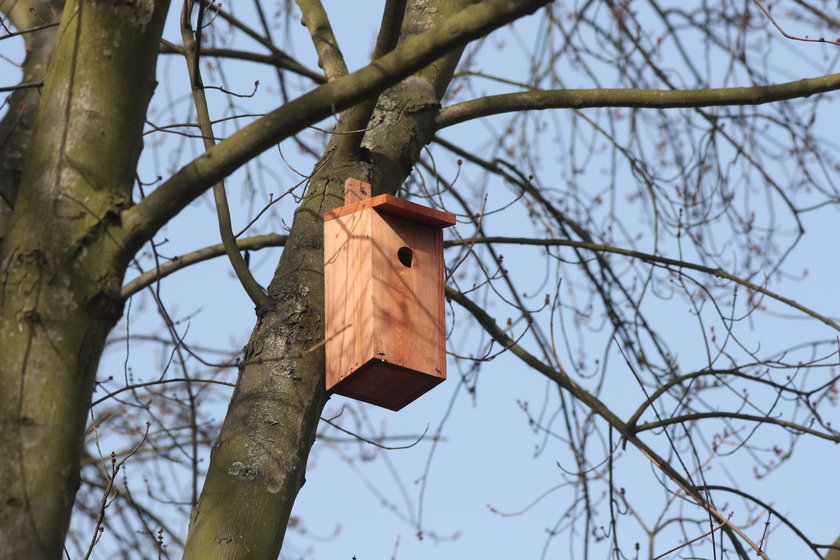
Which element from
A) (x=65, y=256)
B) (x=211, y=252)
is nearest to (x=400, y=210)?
(x=211, y=252)

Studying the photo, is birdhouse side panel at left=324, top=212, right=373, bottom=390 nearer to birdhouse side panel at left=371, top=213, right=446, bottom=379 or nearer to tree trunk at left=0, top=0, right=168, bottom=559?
birdhouse side panel at left=371, top=213, right=446, bottom=379

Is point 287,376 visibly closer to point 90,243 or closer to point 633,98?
point 90,243

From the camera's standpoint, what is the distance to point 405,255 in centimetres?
319

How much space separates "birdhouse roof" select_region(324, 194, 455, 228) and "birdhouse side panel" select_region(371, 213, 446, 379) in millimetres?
22

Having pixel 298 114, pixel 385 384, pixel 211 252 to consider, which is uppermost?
pixel 211 252

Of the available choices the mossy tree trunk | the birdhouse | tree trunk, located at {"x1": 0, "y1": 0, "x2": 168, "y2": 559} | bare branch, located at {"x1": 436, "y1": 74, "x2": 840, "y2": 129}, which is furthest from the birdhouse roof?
tree trunk, located at {"x1": 0, "y1": 0, "x2": 168, "y2": 559}

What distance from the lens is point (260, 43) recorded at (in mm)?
4312

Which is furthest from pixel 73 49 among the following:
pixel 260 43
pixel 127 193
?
pixel 260 43

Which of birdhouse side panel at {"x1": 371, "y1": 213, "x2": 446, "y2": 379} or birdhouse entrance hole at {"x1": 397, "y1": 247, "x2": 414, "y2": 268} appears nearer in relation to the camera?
birdhouse side panel at {"x1": 371, "y1": 213, "x2": 446, "y2": 379}

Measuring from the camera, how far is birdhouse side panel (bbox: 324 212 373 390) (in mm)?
2840

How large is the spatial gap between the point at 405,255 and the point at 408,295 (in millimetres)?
141

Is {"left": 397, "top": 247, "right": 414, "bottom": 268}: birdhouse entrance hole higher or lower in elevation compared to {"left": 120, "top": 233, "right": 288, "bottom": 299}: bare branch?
lower

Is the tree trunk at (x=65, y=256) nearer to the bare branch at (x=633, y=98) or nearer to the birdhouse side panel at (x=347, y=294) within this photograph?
the birdhouse side panel at (x=347, y=294)

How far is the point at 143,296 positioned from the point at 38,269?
384cm
